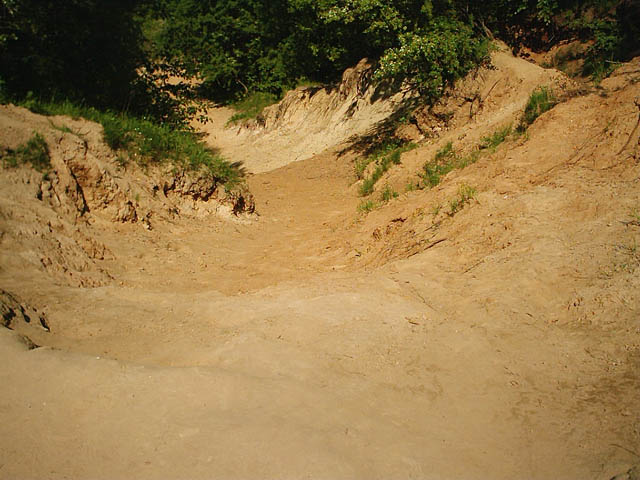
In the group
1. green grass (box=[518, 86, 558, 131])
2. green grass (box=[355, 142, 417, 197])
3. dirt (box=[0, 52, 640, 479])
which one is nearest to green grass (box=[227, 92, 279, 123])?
green grass (box=[355, 142, 417, 197])

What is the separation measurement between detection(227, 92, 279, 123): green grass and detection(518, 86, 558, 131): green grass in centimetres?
1025

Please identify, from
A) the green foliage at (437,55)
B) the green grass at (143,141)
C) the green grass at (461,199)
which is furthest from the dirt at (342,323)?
the green foliage at (437,55)

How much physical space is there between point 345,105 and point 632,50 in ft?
23.3

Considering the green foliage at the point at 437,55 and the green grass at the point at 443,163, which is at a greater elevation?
the green foliage at the point at 437,55

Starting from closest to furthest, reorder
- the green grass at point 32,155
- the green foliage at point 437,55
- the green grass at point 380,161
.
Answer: the green grass at point 32,155
the green foliage at point 437,55
the green grass at point 380,161

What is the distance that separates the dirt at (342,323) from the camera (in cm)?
281

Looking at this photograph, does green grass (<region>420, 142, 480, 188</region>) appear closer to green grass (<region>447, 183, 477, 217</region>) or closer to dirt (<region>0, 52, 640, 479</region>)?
dirt (<region>0, 52, 640, 479</region>)

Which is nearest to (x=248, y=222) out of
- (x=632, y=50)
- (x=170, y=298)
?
(x=170, y=298)

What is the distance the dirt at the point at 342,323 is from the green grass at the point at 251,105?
9.03 m

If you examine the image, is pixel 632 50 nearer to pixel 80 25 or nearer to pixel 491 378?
pixel 491 378

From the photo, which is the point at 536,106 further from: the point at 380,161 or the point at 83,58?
the point at 83,58

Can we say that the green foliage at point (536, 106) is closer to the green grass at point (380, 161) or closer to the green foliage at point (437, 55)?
the green foliage at point (437, 55)

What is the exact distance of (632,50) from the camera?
9484 millimetres

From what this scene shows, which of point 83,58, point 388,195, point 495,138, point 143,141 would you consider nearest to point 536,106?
point 495,138
